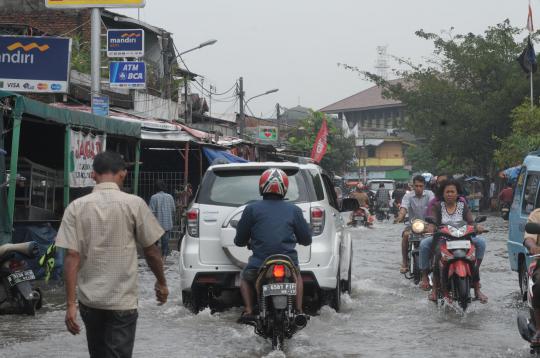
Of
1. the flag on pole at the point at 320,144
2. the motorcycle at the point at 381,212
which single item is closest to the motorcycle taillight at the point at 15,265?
the motorcycle at the point at 381,212

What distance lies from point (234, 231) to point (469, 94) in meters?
45.4

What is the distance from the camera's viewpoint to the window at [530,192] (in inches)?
477

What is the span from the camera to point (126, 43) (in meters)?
22.5

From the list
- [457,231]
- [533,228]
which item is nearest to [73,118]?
[457,231]

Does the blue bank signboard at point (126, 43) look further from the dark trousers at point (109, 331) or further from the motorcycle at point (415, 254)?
the dark trousers at point (109, 331)

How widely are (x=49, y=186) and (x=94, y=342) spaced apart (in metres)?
11.7

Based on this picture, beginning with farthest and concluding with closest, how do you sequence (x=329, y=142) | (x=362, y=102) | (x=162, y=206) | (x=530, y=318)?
1. (x=362, y=102)
2. (x=329, y=142)
3. (x=162, y=206)
4. (x=530, y=318)

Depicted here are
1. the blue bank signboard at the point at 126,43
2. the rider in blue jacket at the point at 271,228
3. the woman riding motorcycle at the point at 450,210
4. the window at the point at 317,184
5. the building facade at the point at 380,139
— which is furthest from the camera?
the building facade at the point at 380,139

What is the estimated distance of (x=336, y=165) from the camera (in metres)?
74.7

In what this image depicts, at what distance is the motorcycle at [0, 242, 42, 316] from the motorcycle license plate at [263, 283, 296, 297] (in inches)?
131

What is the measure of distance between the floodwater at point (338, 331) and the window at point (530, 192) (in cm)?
118

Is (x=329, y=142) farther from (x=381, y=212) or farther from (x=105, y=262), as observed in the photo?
(x=105, y=262)

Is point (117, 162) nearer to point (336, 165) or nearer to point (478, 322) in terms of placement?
point (478, 322)

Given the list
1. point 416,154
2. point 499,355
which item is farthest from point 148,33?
point 416,154
